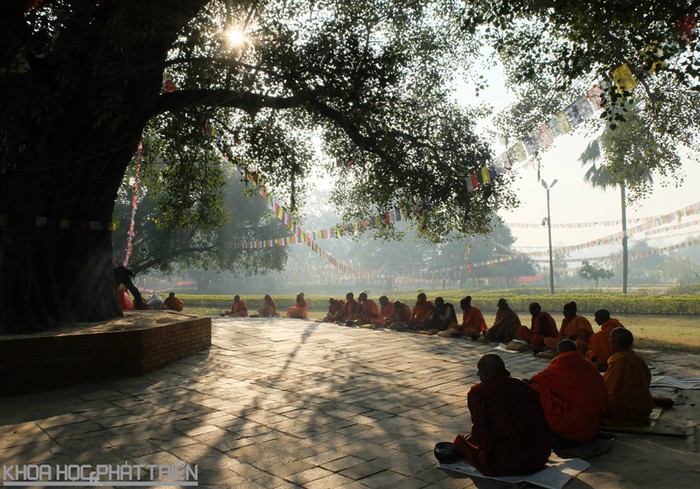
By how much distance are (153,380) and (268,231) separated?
31600 millimetres

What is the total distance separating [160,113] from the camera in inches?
396

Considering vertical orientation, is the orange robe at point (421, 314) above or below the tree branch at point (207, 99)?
below

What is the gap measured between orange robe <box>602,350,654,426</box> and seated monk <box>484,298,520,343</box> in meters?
6.03

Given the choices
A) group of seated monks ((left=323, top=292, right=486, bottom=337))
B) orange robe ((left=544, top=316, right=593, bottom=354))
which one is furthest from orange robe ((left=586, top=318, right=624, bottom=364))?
group of seated monks ((left=323, top=292, right=486, bottom=337))

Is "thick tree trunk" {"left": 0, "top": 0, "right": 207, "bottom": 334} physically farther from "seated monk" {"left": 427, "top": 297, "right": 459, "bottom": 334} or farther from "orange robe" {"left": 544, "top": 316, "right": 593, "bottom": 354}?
"orange robe" {"left": 544, "top": 316, "right": 593, "bottom": 354}

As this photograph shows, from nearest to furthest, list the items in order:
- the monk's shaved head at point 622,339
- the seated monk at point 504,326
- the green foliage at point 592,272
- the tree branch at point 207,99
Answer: the monk's shaved head at point 622,339, the tree branch at point 207,99, the seated monk at point 504,326, the green foliage at point 592,272

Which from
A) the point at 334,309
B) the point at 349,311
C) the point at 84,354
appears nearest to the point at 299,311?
the point at 334,309

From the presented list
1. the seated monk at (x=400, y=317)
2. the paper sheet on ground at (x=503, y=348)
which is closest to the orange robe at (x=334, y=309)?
the seated monk at (x=400, y=317)

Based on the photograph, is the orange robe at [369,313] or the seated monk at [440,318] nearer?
the seated monk at [440,318]

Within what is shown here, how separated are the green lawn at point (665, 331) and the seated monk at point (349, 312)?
24.4ft

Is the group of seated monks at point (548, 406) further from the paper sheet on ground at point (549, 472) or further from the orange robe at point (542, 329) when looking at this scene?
the orange robe at point (542, 329)

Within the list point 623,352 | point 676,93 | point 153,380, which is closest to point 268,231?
point 676,93

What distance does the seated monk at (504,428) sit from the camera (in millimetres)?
4211

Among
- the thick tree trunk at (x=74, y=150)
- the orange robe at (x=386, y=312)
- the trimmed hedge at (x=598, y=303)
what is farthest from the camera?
the trimmed hedge at (x=598, y=303)
